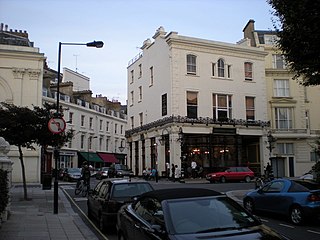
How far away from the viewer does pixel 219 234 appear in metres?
4.85

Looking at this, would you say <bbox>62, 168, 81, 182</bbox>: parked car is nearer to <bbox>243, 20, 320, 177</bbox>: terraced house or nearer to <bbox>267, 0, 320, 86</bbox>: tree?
<bbox>243, 20, 320, 177</bbox>: terraced house

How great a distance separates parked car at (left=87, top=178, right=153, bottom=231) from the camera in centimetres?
982

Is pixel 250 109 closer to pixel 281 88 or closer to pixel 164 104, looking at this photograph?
pixel 281 88

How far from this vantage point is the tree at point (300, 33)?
11.2 m

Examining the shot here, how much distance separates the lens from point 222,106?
1529 inches

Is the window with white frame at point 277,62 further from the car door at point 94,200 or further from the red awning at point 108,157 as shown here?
the car door at point 94,200

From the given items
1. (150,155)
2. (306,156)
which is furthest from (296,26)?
(306,156)

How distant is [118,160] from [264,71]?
3309 cm

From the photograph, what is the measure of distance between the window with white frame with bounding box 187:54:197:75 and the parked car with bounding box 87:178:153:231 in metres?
27.7

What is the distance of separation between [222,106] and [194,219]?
34289 millimetres

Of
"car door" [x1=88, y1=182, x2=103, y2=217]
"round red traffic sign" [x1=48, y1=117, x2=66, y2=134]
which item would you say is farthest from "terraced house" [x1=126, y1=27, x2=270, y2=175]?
"car door" [x1=88, y1=182, x2=103, y2=217]

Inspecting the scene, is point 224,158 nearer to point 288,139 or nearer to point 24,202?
point 288,139

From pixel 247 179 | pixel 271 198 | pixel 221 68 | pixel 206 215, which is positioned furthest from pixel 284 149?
pixel 206 215

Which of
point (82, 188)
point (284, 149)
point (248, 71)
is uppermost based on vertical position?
point (248, 71)
